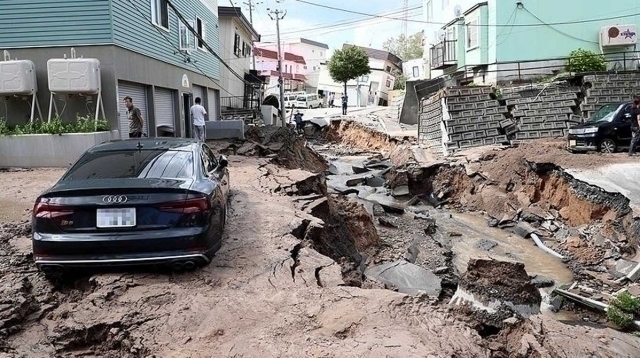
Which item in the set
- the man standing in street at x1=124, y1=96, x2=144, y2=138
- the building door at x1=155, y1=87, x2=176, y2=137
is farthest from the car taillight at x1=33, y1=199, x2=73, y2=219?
the building door at x1=155, y1=87, x2=176, y2=137

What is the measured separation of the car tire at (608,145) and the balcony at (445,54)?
47.4ft

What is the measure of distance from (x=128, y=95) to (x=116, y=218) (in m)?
9.92

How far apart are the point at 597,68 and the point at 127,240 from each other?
22513mm

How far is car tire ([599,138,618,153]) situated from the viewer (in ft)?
51.1

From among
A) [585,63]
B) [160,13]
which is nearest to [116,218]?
[160,13]

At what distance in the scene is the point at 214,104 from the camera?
80.8ft

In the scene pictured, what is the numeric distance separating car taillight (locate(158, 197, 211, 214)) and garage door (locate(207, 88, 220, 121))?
62.1 ft

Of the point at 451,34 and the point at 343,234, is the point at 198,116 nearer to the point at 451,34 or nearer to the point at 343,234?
the point at 343,234

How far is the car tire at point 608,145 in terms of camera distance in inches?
613

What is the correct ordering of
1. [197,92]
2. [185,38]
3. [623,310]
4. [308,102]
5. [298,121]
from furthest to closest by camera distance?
[308,102], [298,121], [197,92], [185,38], [623,310]

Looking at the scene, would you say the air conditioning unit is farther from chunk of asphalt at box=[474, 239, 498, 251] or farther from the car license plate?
the car license plate

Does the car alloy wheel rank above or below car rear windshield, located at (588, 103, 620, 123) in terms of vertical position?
below

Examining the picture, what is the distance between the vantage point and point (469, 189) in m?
16.3

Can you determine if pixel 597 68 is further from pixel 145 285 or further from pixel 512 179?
pixel 145 285
